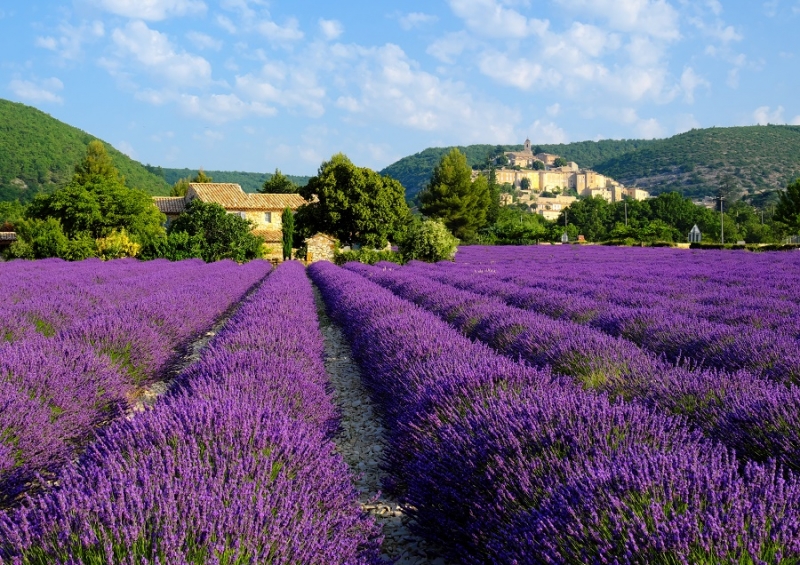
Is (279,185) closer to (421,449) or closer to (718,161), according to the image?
(421,449)

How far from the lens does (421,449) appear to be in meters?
2.67

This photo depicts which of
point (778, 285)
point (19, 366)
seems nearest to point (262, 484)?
point (19, 366)

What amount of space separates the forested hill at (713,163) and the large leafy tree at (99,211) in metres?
106

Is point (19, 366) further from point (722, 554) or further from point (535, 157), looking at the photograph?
point (535, 157)

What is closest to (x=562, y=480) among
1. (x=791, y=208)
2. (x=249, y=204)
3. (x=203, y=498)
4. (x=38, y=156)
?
(x=203, y=498)

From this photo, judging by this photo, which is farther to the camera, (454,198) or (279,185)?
(279,185)

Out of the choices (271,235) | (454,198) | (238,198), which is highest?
(454,198)

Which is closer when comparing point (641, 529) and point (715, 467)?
point (641, 529)

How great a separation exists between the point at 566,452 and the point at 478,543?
1.57 feet

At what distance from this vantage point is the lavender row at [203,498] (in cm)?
150

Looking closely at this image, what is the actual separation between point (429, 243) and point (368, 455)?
2011cm

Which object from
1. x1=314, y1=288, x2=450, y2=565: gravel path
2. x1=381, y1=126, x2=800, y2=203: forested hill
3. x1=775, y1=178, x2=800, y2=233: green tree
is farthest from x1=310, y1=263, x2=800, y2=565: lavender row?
x1=381, y1=126, x2=800, y2=203: forested hill

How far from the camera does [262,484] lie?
191 centimetres

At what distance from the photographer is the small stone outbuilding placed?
3166 centimetres
